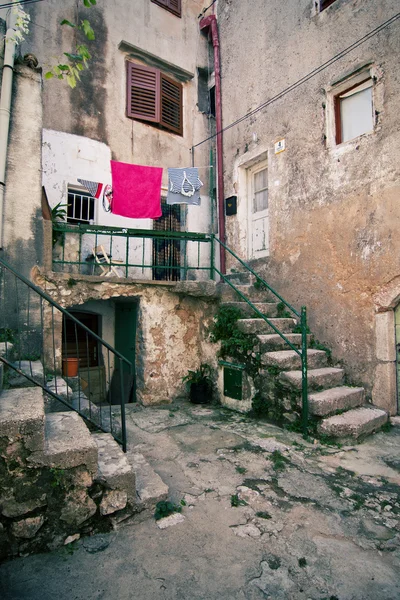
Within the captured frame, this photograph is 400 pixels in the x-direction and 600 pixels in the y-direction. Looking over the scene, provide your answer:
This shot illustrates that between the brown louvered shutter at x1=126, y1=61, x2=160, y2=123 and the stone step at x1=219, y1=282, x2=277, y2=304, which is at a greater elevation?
the brown louvered shutter at x1=126, y1=61, x2=160, y2=123

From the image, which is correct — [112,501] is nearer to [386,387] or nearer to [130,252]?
[386,387]

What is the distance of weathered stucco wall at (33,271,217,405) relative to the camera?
627 cm

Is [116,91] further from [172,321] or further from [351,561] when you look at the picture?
[351,561]

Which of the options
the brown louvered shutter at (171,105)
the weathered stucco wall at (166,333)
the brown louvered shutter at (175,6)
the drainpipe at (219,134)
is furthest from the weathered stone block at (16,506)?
the brown louvered shutter at (175,6)

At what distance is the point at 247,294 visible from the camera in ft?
21.3

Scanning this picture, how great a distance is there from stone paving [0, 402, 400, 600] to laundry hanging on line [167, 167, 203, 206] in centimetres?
509

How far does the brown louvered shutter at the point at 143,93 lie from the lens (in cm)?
809

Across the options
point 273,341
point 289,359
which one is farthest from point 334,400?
point 273,341

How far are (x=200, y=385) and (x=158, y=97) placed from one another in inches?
266

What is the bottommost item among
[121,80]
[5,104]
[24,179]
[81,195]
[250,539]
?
[250,539]

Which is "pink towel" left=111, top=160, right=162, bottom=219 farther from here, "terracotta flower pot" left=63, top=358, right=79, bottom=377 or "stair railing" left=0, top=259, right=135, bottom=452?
"terracotta flower pot" left=63, top=358, right=79, bottom=377

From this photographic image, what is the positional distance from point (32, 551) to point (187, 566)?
109cm

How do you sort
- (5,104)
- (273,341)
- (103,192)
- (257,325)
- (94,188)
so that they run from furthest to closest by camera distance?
(103,192) → (94,188) → (257,325) → (273,341) → (5,104)

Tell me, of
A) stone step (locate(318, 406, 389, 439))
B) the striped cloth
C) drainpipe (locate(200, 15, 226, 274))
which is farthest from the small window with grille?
stone step (locate(318, 406, 389, 439))
